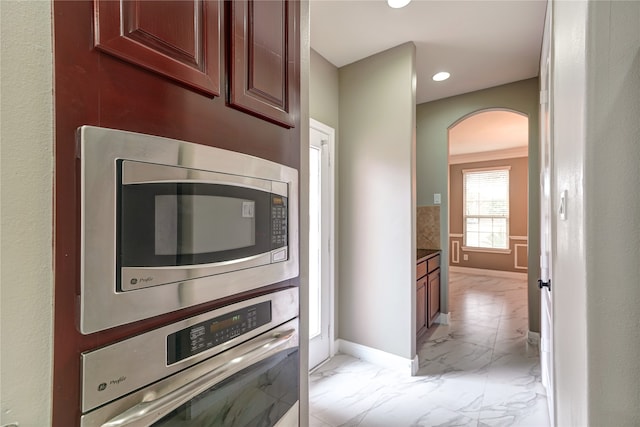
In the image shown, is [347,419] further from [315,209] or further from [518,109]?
[518,109]

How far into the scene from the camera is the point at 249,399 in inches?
32.5

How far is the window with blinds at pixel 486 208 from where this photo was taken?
6.41m

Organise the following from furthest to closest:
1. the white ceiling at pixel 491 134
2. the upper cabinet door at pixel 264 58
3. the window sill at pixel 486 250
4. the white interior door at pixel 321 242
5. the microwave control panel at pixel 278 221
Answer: the window sill at pixel 486 250 < the white ceiling at pixel 491 134 < the white interior door at pixel 321 242 < the microwave control panel at pixel 278 221 < the upper cabinet door at pixel 264 58

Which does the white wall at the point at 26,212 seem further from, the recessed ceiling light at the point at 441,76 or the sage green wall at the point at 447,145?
the sage green wall at the point at 447,145

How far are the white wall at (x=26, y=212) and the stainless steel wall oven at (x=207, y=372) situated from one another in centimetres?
7

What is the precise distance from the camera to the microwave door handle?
560 mm

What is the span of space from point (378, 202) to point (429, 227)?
1.41 m

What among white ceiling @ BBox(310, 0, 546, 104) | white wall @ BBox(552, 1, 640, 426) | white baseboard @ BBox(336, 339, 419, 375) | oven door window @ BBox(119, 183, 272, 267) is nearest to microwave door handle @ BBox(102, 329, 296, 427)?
oven door window @ BBox(119, 183, 272, 267)

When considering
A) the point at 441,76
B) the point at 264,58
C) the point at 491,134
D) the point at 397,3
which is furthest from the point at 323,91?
the point at 491,134

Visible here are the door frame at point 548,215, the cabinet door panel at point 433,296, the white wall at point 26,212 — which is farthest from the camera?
the cabinet door panel at point 433,296

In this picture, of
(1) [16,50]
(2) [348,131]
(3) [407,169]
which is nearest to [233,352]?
(1) [16,50]

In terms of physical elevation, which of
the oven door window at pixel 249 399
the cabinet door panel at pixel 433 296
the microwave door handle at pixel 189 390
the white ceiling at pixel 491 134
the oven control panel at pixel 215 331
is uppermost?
the white ceiling at pixel 491 134

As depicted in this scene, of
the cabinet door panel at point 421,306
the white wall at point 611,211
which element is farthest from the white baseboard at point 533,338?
the white wall at point 611,211

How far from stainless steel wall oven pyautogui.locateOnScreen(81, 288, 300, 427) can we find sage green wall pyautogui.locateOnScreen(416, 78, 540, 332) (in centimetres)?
301
